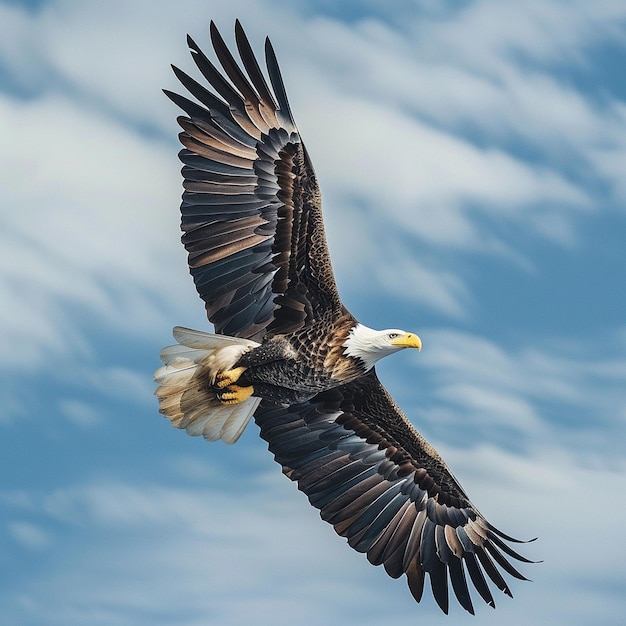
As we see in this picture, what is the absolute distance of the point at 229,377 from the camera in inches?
468

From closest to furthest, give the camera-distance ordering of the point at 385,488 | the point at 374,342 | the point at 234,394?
the point at 374,342, the point at 234,394, the point at 385,488

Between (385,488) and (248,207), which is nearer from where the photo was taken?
(248,207)

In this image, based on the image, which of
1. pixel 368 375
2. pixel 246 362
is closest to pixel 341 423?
pixel 368 375

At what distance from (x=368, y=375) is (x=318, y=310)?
3.94 ft

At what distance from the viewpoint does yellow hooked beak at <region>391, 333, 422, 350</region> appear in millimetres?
11672

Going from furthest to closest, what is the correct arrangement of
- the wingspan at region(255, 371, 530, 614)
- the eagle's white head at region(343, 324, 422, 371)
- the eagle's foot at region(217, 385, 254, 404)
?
the wingspan at region(255, 371, 530, 614) < the eagle's foot at region(217, 385, 254, 404) < the eagle's white head at region(343, 324, 422, 371)

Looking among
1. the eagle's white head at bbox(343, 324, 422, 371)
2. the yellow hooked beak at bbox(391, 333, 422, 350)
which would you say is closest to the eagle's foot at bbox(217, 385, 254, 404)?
the eagle's white head at bbox(343, 324, 422, 371)

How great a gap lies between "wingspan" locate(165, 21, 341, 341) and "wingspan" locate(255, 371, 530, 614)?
131cm

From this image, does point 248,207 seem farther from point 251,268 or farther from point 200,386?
point 200,386

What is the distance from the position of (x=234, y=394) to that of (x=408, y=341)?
1619mm

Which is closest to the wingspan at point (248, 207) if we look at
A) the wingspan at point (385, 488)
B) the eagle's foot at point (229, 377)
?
the eagle's foot at point (229, 377)

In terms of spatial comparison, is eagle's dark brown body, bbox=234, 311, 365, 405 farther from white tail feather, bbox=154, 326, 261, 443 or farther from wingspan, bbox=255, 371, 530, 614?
wingspan, bbox=255, 371, 530, 614

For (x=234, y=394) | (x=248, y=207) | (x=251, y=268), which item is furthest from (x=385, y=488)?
(x=248, y=207)

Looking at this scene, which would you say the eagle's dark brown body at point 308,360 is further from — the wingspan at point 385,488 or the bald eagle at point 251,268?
the wingspan at point 385,488
